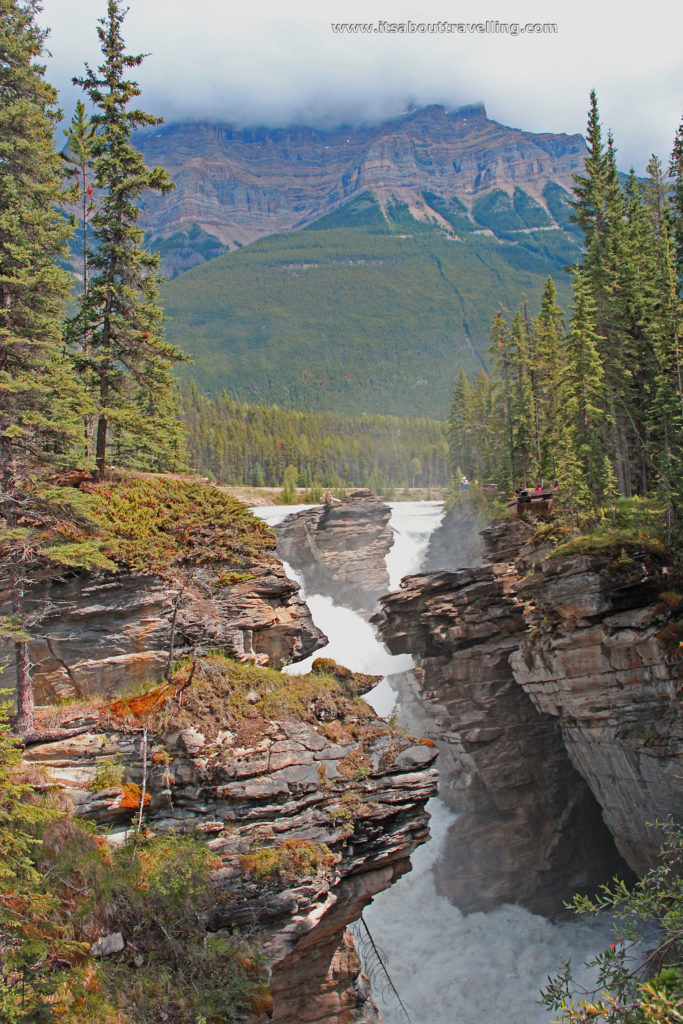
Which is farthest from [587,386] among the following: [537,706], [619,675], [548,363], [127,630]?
[127,630]

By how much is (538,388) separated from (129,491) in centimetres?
3403

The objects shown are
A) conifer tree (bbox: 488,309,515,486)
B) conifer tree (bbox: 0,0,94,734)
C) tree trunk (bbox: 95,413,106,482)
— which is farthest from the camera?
conifer tree (bbox: 488,309,515,486)

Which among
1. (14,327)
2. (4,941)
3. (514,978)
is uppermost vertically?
(14,327)

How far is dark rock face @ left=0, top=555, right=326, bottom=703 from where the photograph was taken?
1861cm

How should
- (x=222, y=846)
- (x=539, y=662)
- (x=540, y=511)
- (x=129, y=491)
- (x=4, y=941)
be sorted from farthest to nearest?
1. (x=540, y=511)
2. (x=539, y=662)
3. (x=129, y=491)
4. (x=222, y=846)
5. (x=4, y=941)

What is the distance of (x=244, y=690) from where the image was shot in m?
18.3

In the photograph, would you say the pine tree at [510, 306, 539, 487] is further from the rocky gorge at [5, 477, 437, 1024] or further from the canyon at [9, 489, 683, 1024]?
the rocky gorge at [5, 477, 437, 1024]

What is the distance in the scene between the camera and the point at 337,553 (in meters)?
62.0

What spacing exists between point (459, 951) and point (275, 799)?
1589 centimetres

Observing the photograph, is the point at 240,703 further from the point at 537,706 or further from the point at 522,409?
the point at 522,409

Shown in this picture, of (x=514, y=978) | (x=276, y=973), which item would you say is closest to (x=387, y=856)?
(x=276, y=973)

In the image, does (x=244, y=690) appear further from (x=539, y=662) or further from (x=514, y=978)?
(x=514, y=978)

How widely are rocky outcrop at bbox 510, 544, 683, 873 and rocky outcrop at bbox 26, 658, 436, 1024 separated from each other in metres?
7.91

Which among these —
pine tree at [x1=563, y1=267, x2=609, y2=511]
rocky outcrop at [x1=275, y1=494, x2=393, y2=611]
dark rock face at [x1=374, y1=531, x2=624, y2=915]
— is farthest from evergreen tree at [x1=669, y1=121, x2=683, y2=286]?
rocky outcrop at [x1=275, y1=494, x2=393, y2=611]
